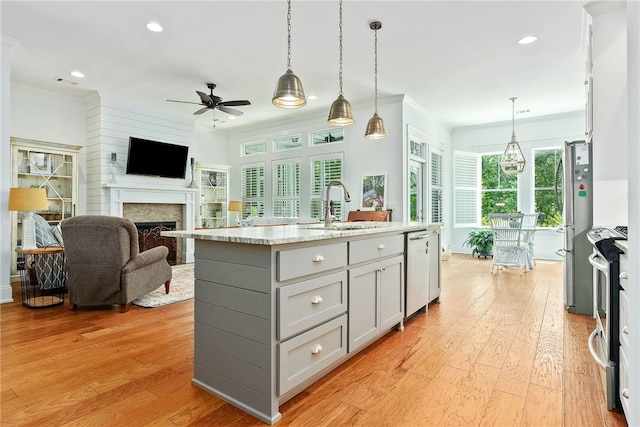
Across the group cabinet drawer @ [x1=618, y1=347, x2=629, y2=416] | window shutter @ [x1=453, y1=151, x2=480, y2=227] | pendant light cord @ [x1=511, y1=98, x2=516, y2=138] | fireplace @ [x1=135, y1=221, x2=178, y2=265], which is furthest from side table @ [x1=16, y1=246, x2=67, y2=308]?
window shutter @ [x1=453, y1=151, x2=480, y2=227]

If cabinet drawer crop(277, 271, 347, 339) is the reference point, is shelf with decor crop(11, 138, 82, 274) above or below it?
above

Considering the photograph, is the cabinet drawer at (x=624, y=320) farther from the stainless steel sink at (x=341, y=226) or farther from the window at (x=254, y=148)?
the window at (x=254, y=148)

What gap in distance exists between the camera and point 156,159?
6.38 m

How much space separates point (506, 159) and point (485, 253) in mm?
2054

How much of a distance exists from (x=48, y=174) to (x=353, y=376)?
5890 mm

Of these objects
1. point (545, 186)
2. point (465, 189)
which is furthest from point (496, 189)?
point (545, 186)

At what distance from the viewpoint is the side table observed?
391cm

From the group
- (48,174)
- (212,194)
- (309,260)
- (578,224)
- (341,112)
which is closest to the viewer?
(309,260)

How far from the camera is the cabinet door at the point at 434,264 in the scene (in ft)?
11.8

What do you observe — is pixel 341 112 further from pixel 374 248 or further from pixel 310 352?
pixel 310 352

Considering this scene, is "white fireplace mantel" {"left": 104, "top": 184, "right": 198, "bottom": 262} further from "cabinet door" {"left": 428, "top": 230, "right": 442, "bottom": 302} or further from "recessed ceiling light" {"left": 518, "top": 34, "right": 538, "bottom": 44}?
"recessed ceiling light" {"left": 518, "top": 34, "right": 538, "bottom": 44}

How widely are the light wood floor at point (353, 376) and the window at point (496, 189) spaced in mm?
4890

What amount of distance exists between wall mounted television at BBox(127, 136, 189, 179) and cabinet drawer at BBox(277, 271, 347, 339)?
17.5 feet

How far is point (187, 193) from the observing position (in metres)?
7.00
